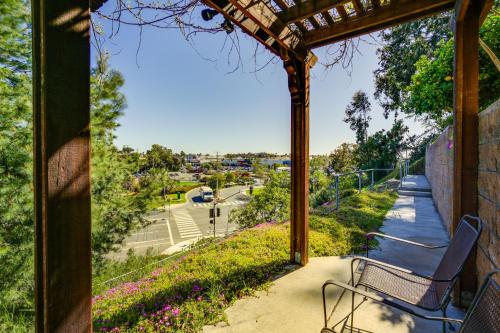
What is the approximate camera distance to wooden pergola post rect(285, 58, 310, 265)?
273cm

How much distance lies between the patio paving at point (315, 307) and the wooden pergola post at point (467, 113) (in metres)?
0.64

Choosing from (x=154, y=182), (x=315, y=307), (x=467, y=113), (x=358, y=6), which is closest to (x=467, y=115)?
(x=467, y=113)

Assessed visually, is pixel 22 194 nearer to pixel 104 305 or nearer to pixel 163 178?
pixel 104 305

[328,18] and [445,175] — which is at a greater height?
[328,18]

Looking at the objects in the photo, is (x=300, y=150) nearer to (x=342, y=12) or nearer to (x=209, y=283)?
(x=342, y=12)

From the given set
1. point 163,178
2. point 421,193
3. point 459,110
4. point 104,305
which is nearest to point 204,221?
point 163,178

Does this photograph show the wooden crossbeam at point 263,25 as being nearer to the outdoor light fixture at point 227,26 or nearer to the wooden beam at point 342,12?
the outdoor light fixture at point 227,26

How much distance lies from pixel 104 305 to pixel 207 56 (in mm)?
2800

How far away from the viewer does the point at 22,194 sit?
4.57 m

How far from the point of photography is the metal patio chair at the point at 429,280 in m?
A: 1.38

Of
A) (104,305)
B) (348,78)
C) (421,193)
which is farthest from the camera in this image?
(421,193)

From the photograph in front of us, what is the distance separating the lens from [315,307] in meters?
2.11

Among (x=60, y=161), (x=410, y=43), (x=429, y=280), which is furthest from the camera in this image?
(x=410, y=43)

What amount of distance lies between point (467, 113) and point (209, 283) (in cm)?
278
